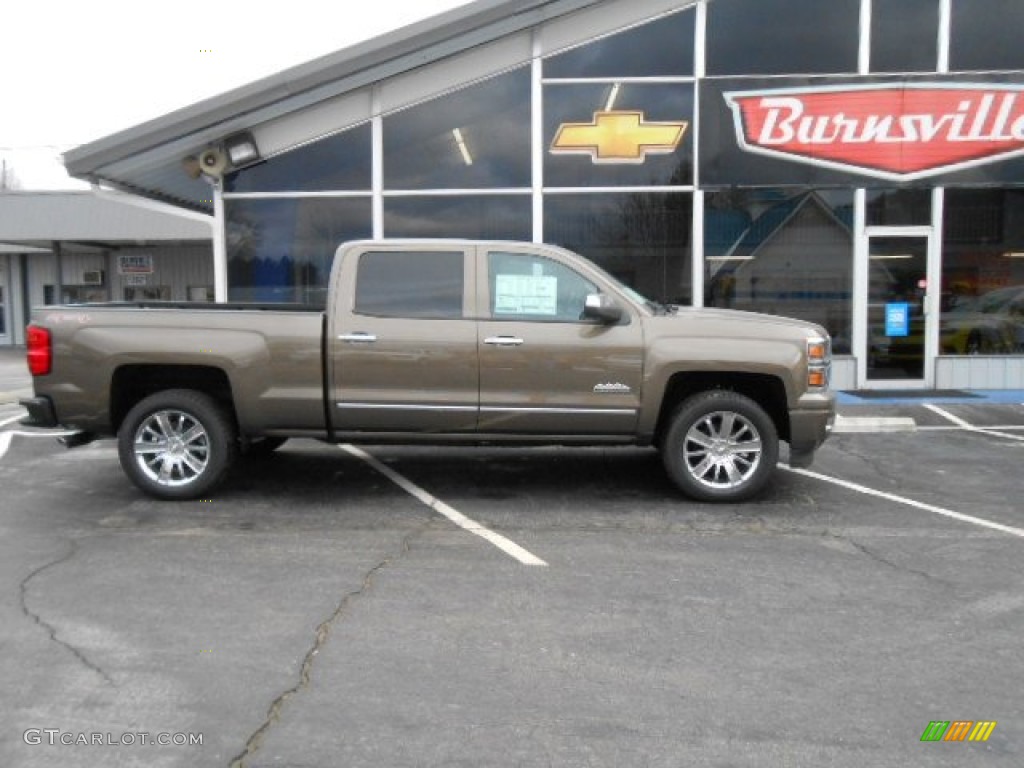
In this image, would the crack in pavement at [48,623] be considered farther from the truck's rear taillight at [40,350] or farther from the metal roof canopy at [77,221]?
the metal roof canopy at [77,221]

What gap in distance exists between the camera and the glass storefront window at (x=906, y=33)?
41.5ft

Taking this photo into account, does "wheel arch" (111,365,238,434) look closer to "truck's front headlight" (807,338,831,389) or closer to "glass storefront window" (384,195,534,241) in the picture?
"truck's front headlight" (807,338,831,389)

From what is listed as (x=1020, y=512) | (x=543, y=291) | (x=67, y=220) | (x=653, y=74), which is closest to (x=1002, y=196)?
(x=653, y=74)

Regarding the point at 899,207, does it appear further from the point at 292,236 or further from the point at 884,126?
the point at 292,236

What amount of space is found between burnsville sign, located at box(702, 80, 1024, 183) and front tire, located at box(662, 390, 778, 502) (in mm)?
7052

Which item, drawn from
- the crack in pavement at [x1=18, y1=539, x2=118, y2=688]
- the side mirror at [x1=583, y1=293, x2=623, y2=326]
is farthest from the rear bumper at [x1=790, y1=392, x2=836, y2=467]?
the crack in pavement at [x1=18, y1=539, x2=118, y2=688]

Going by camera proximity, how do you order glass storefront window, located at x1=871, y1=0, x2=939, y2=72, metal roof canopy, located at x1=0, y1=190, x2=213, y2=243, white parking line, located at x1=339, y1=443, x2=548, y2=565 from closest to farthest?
1. white parking line, located at x1=339, y1=443, x2=548, y2=565
2. glass storefront window, located at x1=871, y1=0, x2=939, y2=72
3. metal roof canopy, located at x1=0, y1=190, x2=213, y2=243

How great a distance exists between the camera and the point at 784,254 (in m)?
13.0

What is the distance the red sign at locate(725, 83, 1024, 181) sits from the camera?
12.6 m

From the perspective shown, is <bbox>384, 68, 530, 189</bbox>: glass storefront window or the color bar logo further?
<bbox>384, 68, 530, 189</bbox>: glass storefront window

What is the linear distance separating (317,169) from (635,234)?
4.73 meters

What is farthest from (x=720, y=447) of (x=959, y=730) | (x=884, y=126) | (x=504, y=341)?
(x=884, y=126)

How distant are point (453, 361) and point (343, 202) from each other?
7.04 meters

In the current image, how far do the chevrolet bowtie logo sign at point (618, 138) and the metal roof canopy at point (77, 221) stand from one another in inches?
639
